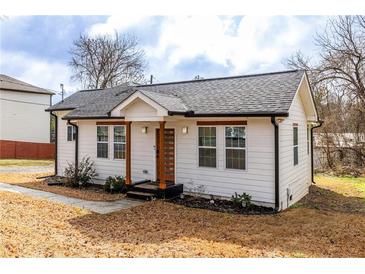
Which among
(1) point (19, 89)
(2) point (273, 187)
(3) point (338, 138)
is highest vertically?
(1) point (19, 89)

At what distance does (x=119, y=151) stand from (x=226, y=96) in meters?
4.83

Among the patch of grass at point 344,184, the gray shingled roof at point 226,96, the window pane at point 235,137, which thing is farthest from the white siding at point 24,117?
the patch of grass at point 344,184

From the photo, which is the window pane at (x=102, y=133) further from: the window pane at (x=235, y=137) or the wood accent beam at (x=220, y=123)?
the window pane at (x=235, y=137)

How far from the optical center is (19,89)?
28.2m

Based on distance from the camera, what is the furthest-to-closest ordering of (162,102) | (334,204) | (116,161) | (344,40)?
(344,40) < (116,161) < (334,204) < (162,102)

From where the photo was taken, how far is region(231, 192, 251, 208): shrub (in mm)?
9031

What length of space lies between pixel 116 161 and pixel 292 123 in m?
6.82

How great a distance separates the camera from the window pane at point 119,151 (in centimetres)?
1218

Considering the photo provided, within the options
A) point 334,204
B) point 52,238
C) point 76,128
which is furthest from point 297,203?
point 76,128

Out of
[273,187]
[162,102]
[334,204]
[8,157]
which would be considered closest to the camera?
[273,187]

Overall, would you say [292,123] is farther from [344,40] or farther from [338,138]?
[344,40]

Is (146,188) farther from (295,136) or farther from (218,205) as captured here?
(295,136)

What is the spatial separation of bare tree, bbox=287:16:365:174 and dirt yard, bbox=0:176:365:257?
1010 cm

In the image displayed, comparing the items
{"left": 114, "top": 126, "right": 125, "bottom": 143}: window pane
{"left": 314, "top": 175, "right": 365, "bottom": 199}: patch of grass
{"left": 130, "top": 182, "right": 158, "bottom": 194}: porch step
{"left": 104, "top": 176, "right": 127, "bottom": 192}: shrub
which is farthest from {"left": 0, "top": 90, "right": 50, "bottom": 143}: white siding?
{"left": 314, "top": 175, "right": 365, "bottom": 199}: patch of grass
